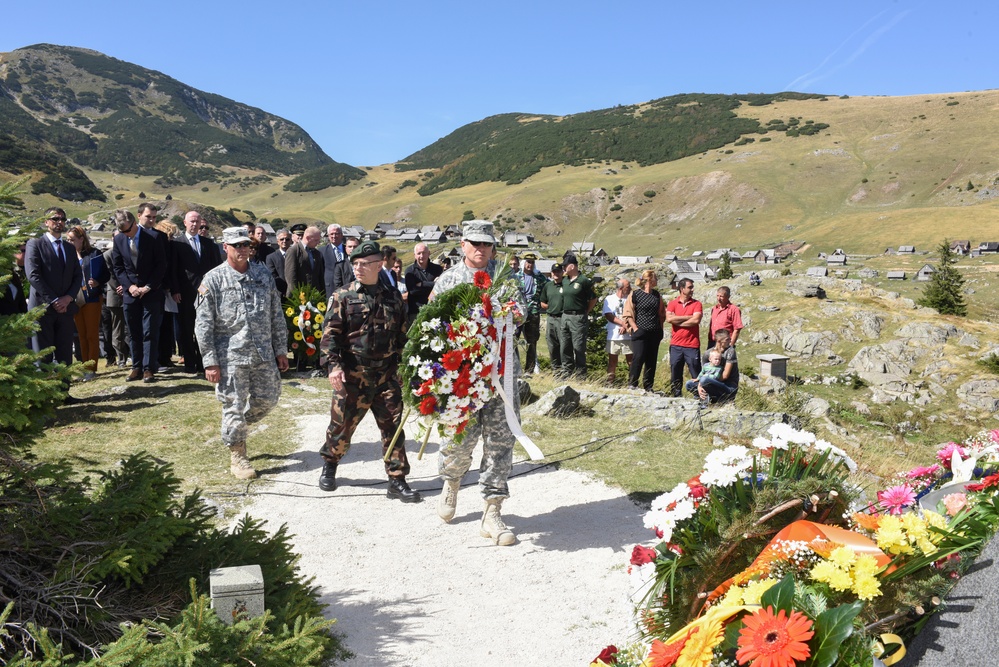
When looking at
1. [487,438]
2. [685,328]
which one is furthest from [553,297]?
[487,438]

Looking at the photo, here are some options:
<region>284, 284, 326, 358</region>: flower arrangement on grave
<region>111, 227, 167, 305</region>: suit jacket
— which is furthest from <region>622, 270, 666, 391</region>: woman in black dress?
<region>111, 227, 167, 305</region>: suit jacket

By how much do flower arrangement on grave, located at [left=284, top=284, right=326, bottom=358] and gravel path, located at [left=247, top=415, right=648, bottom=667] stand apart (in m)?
4.21

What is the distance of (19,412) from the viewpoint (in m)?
A: 2.83

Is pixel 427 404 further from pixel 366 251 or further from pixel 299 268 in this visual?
pixel 299 268

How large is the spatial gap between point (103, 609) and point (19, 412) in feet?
3.17

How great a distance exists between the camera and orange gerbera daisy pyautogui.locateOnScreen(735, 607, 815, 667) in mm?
2340

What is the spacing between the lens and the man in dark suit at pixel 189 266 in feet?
34.4

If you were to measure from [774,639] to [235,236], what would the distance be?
6.01 metres

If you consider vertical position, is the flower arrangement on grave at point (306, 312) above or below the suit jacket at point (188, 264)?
below

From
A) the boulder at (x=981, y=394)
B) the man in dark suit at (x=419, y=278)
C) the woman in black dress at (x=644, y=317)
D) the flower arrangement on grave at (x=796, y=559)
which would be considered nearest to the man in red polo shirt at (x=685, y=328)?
the woman in black dress at (x=644, y=317)

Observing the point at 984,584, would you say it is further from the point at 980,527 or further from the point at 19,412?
the point at 19,412

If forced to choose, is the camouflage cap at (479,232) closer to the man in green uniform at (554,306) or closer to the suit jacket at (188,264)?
the suit jacket at (188,264)

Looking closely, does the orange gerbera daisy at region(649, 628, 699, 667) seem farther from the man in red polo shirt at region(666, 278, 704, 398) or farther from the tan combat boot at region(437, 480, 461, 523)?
the man in red polo shirt at region(666, 278, 704, 398)

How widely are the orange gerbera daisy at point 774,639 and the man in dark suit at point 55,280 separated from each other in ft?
29.8
